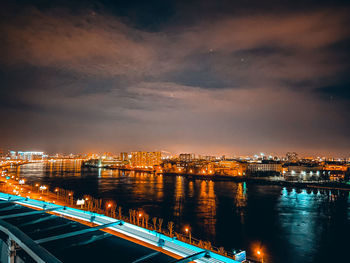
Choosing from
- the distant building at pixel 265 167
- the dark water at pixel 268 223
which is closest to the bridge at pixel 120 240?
the dark water at pixel 268 223

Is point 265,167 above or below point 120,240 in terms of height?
below

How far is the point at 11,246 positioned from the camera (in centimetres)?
123

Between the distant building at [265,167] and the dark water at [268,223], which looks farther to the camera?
the distant building at [265,167]

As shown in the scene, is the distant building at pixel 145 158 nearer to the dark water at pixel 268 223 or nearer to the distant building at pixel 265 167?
the distant building at pixel 265 167

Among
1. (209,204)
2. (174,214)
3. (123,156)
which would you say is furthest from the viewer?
(123,156)

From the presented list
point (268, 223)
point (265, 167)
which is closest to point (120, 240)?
point (268, 223)

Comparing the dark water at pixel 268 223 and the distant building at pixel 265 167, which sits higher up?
the distant building at pixel 265 167

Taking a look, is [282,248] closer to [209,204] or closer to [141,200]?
[209,204]

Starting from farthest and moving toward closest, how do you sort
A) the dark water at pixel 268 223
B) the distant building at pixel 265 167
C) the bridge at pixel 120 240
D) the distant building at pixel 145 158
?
the distant building at pixel 145 158
the distant building at pixel 265 167
the dark water at pixel 268 223
the bridge at pixel 120 240

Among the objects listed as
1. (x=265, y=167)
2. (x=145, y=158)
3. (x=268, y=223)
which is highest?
(x=145, y=158)

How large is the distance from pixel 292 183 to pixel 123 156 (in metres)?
45.1

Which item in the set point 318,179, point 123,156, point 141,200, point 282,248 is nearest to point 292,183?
point 318,179

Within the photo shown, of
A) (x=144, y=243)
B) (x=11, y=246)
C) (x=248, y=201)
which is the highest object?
(x=11, y=246)

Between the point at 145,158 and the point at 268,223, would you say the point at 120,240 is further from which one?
the point at 145,158
